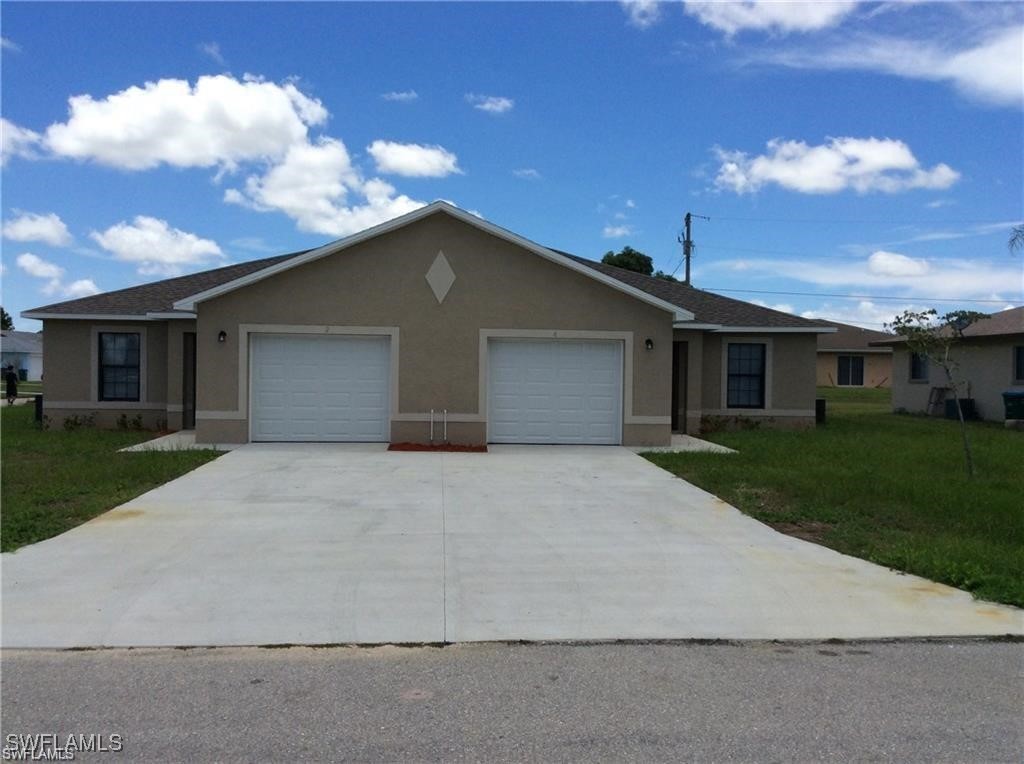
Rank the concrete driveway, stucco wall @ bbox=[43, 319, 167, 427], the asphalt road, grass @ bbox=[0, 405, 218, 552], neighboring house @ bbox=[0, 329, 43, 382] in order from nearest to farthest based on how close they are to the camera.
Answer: the asphalt road → the concrete driveway → grass @ bbox=[0, 405, 218, 552] → stucco wall @ bbox=[43, 319, 167, 427] → neighboring house @ bbox=[0, 329, 43, 382]

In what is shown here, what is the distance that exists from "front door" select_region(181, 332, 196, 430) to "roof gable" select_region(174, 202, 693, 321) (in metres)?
2.87

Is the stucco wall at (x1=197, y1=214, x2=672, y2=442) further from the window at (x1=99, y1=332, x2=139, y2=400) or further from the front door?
the window at (x1=99, y1=332, x2=139, y2=400)

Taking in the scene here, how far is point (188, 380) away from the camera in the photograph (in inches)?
733

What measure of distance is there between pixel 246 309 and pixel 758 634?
12262 millimetres

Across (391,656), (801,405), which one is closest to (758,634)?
(391,656)

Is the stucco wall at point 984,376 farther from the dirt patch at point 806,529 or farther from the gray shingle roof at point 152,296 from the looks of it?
the gray shingle roof at point 152,296

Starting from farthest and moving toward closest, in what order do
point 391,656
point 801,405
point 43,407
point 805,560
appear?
point 801,405 → point 43,407 → point 805,560 → point 391,656

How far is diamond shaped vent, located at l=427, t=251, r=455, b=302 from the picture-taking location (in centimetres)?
1588

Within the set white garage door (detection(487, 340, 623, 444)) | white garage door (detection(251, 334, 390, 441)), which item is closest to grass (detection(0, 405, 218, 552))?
white garage door (detection(251, 334, 390, 441))

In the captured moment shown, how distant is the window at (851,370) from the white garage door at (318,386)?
36143mm

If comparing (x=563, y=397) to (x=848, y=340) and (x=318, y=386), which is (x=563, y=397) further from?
(x=848, y=340)

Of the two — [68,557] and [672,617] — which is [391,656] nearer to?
[672,617]

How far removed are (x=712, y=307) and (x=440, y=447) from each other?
379 inches

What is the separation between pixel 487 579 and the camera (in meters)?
7.27
